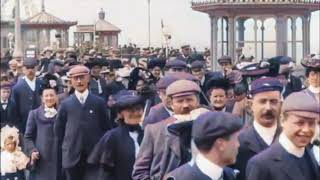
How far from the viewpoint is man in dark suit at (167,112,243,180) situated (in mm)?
4328

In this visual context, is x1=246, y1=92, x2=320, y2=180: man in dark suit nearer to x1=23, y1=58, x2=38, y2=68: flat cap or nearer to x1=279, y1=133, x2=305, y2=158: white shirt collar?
x1=279, y1=133, x2=305, y2=158: white shirt collar

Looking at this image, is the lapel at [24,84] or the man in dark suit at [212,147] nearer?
the man in dark suit at [212,147]

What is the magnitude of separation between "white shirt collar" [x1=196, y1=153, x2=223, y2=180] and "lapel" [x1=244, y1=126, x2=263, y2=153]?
1393 millimetres

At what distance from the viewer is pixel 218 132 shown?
14.3 feet

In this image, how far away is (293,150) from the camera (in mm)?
4930

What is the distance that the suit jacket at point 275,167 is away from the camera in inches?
193

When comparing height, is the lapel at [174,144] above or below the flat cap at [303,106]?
below

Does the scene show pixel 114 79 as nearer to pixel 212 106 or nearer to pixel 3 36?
pixel 212 106

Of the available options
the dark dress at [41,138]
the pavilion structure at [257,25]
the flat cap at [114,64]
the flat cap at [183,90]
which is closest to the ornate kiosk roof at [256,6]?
the pavilion structure at [257,25]

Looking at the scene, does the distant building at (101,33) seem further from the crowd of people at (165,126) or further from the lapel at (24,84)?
the crowd of people at (165,126)

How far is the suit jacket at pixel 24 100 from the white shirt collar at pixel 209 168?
7371 millimetres

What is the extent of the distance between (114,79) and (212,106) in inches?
203

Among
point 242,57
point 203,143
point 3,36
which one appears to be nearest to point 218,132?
point 203,143

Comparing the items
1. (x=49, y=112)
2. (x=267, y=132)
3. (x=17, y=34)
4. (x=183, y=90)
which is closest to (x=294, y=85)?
(x=49, y=112)
